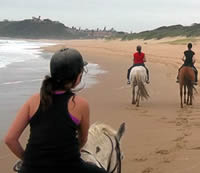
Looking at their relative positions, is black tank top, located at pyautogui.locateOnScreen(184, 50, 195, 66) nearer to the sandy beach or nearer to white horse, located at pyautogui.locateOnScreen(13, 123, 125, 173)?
the sandy beach

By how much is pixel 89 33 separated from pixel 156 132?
139 metres

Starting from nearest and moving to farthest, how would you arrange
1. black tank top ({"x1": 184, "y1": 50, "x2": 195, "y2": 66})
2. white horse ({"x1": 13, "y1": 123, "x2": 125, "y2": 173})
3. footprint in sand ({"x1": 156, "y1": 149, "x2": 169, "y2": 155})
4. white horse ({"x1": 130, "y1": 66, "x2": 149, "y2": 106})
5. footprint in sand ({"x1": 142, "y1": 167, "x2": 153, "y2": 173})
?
white horse ({"x1": 13, "y1": 123, "x2": 125, "y2": 173}) → footprint in sand ({"x1": 142, "y1": 167, "x2": 153, "y2": 173}) → footprint in sand ({"x1": 156, "y1": 149, "x2": 169, "y2": 155}) → black tank top ({"x1": 184, "y1": 50, "x2": 195, "y2": 66}) → white horse ({"x1": 130, "y1": 66, "x2": 149, "y2": 106})

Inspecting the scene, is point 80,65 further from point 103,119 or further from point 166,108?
point 166,108

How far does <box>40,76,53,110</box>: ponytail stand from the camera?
10.4 ft

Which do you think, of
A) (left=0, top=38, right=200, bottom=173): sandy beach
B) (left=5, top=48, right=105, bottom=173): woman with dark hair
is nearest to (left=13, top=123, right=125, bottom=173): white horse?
(left=5, top=48, right=105, bottom=173): woman with dark hair

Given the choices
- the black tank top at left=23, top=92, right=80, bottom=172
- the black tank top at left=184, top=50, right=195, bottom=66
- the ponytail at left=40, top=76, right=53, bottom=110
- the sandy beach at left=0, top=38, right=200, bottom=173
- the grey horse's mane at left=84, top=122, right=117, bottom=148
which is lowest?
the sandy beach at left=0, top=38, right=200, bottom=173

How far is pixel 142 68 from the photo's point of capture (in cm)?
1355

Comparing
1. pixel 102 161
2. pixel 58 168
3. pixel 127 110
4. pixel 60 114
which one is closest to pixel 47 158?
pixel 58 168

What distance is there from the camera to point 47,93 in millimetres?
3180

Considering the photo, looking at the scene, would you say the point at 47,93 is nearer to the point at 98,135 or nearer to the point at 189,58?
the point at 98,135

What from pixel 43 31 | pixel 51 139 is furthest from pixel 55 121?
pixel 43 31

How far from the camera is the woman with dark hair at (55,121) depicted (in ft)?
10.4

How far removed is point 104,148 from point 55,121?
3.41 feet

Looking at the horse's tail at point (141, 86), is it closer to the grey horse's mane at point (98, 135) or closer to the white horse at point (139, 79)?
the white horse at point (139, 79)
